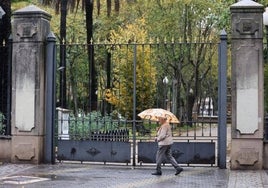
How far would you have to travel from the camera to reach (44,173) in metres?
13.4

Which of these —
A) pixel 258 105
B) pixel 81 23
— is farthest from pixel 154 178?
pixel 81 23

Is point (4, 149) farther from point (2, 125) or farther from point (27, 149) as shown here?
point (2, 125)

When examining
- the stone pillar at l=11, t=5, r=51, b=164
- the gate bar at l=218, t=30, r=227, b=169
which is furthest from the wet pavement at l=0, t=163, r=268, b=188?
the stone pillar at l=11, t=5, r=51, b=164

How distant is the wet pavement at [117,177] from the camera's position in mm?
11805

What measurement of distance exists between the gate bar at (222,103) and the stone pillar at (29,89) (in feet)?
15.5

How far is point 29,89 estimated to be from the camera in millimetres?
15070

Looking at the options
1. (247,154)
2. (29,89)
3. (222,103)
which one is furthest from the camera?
(29,89)

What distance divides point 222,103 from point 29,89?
16.8 ft

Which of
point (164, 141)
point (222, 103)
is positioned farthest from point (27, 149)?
point (222, 103)

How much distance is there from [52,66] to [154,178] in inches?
175

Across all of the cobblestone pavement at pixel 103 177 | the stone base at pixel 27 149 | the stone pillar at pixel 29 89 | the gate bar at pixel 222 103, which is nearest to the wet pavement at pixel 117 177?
the cobblestone pavement at pixel 103 177

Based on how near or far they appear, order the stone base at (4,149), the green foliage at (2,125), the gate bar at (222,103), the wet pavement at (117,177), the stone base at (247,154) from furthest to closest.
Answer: the green foliage at (2,125)
the stone base at (4,149)
the gate bar at (222,103)
the stone base at (247,154)
the wet pavement at (117,177)

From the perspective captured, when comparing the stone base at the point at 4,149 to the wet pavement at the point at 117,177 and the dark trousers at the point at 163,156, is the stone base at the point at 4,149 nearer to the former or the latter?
the wet pavement at the point at 117,177

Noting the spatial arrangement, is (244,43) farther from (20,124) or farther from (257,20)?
(20,124)
